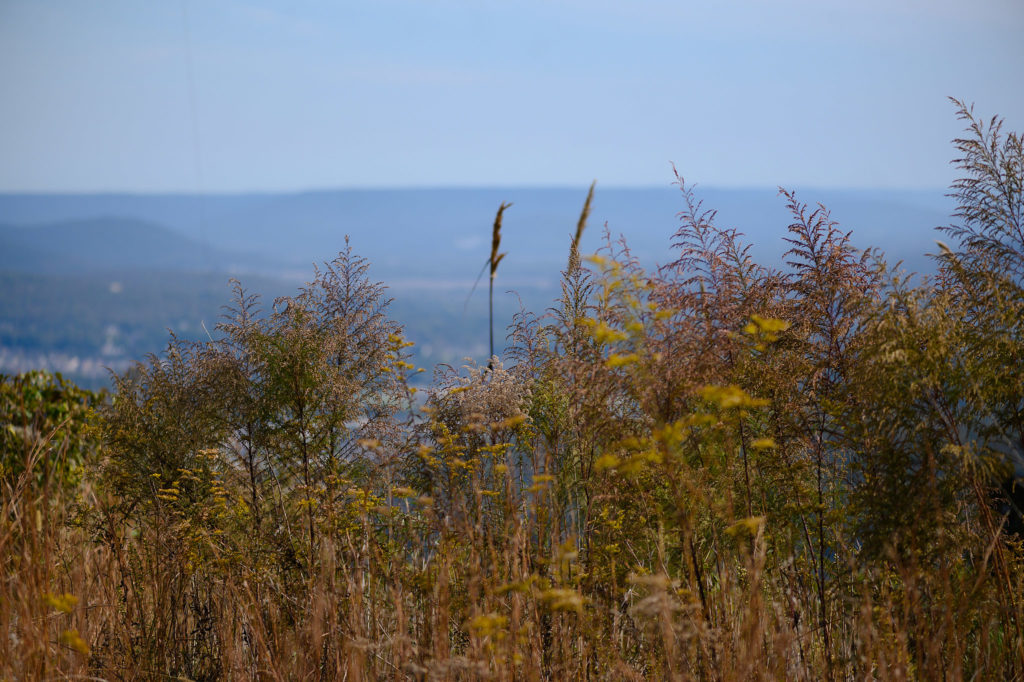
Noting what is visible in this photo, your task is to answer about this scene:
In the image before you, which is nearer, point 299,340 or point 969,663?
point 969,663

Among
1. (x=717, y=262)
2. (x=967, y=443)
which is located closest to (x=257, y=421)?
(x=717, y=262)

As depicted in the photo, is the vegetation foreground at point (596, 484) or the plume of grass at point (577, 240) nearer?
the vegetation foreground at point (596, 484)

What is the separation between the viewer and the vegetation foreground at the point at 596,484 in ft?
8.70

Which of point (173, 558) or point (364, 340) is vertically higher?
point (364, 340)

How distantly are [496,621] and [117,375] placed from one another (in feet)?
10.0

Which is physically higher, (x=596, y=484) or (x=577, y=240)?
(x=577, y=240)

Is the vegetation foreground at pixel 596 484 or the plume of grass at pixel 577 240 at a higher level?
the plume of grass at pixel 577 240

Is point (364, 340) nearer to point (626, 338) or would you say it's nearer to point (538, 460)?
point (538, 460)

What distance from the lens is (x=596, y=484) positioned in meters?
3.22

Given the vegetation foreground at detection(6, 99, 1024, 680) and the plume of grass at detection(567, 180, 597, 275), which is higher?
the plume of grass at detection(567, 180, 597, 275)

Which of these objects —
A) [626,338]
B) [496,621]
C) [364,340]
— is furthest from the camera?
[364,340]

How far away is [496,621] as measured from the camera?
86.2 inches

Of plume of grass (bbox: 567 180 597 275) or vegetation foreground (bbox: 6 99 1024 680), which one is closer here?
vegetation foreground (bbox: 6 99 1024 680)

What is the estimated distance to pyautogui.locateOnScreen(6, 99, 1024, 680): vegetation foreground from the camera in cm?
265
